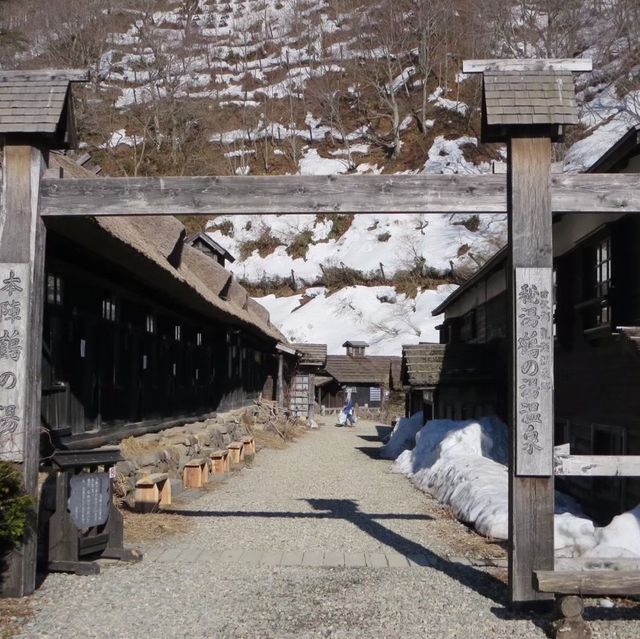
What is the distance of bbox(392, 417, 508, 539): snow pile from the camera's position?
30.8ft

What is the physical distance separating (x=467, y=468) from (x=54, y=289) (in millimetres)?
6716

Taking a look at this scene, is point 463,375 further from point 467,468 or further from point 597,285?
point 597,285

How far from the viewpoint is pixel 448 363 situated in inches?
690

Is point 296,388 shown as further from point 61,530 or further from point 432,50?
point 432,50

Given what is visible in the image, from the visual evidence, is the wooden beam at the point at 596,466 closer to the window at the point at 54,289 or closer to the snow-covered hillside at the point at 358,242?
the window at the point at 54,289

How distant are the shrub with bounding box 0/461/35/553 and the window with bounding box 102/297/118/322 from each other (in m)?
5.76

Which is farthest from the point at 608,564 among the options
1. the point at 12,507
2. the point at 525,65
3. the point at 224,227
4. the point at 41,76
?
the point at 224,227

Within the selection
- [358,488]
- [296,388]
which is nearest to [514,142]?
[358,488]

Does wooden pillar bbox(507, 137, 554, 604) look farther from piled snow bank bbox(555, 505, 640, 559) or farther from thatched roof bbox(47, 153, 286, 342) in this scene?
thatched roof bbox(47, 153, 286, 342)

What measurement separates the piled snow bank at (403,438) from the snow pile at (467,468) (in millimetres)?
3101

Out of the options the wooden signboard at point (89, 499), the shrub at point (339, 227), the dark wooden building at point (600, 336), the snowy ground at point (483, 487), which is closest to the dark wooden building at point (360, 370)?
the shrub at point (339, 227)

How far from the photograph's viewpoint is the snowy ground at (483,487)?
7031 mm

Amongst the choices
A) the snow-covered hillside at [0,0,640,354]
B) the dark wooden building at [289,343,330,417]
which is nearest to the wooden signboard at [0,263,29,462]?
the dark wooden building at [289,343,330,417]

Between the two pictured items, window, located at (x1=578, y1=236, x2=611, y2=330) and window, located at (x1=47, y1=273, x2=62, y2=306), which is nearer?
window, located at (x1=47, y1=273, x2=62, y2=306)
